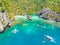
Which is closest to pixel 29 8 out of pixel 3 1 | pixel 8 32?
pixel 3 1

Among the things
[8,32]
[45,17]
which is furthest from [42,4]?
[8,32]

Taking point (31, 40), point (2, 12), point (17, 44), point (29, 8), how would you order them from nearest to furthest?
point (17, 44) < point (31, 40) < point (2, 12) < point (29, 8)

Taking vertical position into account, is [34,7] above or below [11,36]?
below

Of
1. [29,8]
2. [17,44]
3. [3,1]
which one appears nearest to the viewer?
[17,44]

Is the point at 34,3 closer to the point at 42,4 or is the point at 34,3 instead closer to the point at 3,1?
the point at 42,4

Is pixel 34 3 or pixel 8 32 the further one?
pixel 34 3

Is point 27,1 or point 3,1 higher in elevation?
point 3,1

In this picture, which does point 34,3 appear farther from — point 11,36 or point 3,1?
point 11,36

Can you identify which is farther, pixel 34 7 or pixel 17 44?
pixel 34 7

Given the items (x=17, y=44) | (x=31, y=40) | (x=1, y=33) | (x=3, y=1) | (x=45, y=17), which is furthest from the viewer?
(x=45, y=17)
